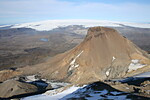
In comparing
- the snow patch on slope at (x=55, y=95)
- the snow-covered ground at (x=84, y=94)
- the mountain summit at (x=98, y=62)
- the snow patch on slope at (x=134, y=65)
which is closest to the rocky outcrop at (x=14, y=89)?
the snow patch on slope at (x=55, y=95)

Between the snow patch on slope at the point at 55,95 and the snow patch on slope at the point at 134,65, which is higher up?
the snow patch on slope at the point at 134,65

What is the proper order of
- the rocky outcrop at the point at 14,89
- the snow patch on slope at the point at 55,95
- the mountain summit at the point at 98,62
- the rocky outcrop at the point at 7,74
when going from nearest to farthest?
the snow patch on slope at the point at 55,95 → the rocky outcrop at the point at 14,89 → the mountain summit at the point at 98,62 → the rocky outcrop at the point at 7,74

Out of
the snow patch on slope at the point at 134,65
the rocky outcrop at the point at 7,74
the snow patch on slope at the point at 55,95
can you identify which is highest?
the snow patch on slope at the point at 134,65

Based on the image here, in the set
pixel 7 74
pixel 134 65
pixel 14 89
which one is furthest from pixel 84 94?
pixel 7 74

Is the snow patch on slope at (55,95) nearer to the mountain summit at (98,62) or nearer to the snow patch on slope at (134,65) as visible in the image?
the mountain summit at (98,62)

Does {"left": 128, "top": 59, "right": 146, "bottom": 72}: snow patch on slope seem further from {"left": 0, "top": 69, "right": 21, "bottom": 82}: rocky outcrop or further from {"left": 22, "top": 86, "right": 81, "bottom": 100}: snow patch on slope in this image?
{"left": 0, "top": 69, "right": 21, "bottom": 82}: rocky outcrop

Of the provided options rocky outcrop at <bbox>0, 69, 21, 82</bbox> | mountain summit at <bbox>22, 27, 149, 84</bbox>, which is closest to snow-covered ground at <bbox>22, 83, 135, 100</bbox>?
mountain summit at <bbox>22, 27, 149, 84</bbox>

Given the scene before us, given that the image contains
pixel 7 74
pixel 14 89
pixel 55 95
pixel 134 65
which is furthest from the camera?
pixel 7 74

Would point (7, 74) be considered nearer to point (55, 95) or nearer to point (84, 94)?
point (55, 95)
